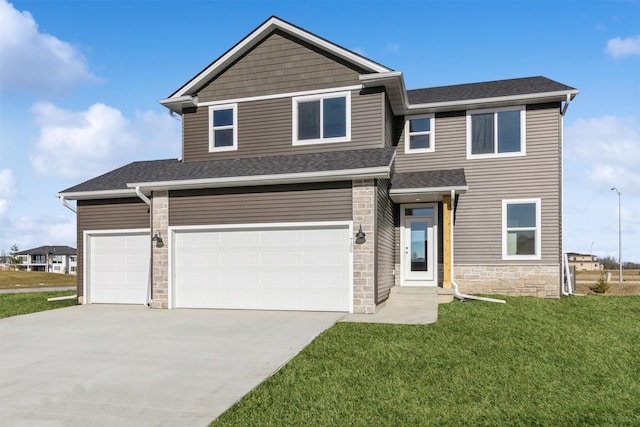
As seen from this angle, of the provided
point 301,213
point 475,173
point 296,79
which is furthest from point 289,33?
point 475,173

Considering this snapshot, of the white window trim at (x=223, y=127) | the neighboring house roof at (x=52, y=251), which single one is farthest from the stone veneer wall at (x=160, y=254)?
the neighboring house roof at (x=52, y=251)

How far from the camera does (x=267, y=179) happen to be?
11.6 m

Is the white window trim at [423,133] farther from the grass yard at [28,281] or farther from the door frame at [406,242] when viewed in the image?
the grass yard at [28,281]

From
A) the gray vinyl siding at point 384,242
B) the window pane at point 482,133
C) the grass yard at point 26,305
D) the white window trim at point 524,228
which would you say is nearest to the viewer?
the gray vinyl siding at point 384,242

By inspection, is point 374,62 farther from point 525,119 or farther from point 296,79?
point 525,119

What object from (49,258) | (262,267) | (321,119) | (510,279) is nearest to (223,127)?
(321,119)

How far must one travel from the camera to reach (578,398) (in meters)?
5.60

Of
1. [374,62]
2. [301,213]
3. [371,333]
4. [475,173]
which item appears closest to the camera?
[371,333]

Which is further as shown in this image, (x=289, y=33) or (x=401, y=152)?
(x=401, y=152)

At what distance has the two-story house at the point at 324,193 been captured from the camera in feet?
38.2

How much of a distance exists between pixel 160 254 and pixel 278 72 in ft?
21.6

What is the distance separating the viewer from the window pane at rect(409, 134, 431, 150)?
1507cm

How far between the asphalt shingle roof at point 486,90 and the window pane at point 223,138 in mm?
6288

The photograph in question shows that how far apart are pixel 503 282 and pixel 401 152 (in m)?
5.41
